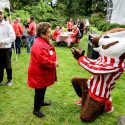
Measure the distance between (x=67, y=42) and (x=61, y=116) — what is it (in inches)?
397

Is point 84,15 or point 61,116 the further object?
point 84,15

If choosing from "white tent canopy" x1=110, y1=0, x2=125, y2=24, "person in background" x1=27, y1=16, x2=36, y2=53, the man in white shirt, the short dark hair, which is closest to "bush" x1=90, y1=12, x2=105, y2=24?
"white tent canopy" x1=110, y1=0, x2=125, y2=24

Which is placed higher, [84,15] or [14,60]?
[14,60]

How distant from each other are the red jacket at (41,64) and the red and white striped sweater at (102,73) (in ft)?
1.71

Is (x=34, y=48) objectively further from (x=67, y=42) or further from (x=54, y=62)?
(x=67, y=42)

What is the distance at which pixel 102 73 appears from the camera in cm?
468

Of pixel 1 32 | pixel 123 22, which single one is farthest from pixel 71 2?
pixel 1 32

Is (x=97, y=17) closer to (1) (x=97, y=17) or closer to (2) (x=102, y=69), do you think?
(1) (x=97, y=17)

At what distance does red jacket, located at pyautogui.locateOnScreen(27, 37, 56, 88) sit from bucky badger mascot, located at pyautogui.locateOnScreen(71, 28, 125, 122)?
1.53 ft

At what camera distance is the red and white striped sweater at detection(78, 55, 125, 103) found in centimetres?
468

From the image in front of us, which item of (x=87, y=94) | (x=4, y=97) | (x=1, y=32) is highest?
(x=1, y=32)

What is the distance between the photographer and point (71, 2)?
42.0m

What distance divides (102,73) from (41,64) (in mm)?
1008

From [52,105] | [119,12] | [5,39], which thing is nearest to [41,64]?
[52,105]
